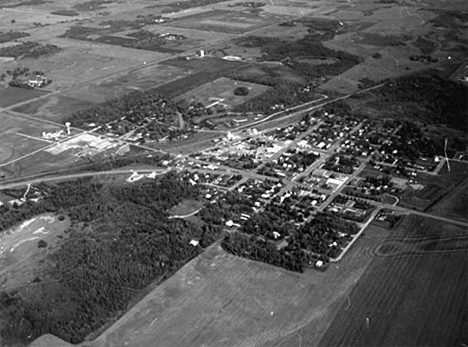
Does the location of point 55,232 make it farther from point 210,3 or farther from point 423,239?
point 210,3

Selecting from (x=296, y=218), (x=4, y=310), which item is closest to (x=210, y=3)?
(x=296, y=218)

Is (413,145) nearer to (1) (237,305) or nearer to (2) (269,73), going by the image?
(1) (237,305)

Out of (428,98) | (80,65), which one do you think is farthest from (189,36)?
(428,98)

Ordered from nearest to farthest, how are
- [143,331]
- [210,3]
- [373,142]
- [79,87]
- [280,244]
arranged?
1. [143,331]
2. [280,244]
3. [373,142]
4. [79,87]
5. [210,3]

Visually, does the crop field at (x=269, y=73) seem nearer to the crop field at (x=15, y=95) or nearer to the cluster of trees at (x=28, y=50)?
the crop field at (x=15, y=95)

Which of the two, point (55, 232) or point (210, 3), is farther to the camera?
point (210, 3)

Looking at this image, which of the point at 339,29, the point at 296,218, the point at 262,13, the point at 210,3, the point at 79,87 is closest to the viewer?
the point at 296,218

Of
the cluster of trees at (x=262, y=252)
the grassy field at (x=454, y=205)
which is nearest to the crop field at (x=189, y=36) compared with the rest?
the grassy field at (x=454, y=205)
